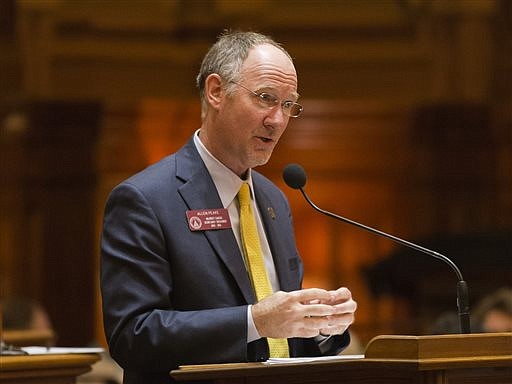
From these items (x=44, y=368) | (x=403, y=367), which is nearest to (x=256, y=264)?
(x=403, y=367)

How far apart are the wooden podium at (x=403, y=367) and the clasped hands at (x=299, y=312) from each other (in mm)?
132

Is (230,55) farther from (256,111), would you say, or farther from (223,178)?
(223,178)

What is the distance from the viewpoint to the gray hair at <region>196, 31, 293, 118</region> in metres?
3.45

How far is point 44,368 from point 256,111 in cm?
118

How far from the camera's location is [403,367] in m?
2.72

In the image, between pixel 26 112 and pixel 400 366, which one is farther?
pixel 26 112

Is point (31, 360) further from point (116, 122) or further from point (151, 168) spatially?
point (116, 122)

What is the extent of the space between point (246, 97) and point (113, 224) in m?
0.53

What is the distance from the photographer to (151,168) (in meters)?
3.41

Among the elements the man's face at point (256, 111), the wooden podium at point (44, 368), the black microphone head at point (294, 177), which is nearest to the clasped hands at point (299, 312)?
the black microphone head at point (294, 177)

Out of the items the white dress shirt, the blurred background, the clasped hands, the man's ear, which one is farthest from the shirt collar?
the blurred background

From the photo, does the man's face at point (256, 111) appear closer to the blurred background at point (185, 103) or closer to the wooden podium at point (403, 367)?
the wooden podium at point (403, 367)

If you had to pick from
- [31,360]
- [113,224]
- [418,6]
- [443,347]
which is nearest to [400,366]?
[443,347]

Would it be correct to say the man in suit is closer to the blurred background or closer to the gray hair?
the gray hair
